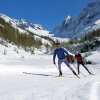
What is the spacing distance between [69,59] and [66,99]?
34.2 ft

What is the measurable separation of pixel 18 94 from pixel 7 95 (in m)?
0.34

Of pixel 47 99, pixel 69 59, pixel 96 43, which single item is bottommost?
pixel 47 99

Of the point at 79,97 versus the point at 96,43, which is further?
the point at 96,43

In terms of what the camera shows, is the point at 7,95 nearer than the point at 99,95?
No

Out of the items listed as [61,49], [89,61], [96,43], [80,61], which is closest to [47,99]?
[61,49]

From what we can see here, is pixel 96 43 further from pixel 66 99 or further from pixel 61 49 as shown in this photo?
pixel 66 99

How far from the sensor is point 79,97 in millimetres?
8828

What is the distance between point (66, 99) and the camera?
339 inches

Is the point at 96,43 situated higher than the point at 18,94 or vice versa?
the point at 96,43

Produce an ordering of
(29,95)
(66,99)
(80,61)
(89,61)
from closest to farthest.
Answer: (66,99) → (29,95) → (80,61) → (89,61)

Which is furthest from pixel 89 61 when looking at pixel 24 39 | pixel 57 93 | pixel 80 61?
pixel 24 39

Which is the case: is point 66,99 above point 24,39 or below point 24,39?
below

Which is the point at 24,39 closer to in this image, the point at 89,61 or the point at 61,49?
the point at 89,61

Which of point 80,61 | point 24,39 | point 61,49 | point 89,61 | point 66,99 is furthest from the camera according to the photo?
point 24,39
